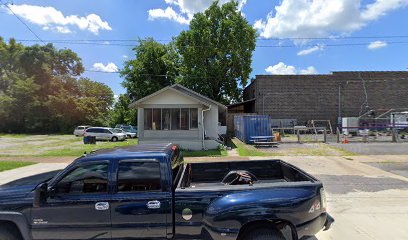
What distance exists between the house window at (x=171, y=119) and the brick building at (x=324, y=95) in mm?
18004

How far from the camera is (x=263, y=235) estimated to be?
11.3 feet

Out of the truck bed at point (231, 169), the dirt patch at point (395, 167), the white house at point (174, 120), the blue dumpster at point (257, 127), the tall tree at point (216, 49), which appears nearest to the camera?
the truck bed at point (231, 169)

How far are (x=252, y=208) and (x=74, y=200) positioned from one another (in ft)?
7.39

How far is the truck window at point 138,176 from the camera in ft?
12.0

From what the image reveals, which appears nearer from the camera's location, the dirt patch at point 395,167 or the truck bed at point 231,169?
the truck bed at point 231,169

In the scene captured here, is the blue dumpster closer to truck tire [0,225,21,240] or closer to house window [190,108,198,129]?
house window [190,108,198,129]

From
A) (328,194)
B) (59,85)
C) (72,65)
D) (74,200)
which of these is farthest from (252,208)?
(72,65)

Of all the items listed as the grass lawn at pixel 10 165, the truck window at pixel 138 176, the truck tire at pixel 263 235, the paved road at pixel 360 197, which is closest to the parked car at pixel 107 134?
the grass lawn at pixel 10 165

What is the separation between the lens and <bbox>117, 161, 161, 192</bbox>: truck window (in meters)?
3.65

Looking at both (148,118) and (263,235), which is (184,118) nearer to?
(148,118)

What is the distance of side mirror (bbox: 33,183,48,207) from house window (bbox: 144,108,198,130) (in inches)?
610

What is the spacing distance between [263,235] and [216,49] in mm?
36357

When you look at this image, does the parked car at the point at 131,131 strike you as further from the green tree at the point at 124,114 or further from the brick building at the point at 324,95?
the brick building at the point at 324,95

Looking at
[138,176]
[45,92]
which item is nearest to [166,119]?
[138,176]
